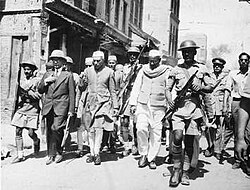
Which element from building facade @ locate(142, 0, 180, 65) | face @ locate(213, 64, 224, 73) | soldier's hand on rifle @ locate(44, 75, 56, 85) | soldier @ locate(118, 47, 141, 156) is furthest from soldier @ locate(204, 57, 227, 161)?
building facade @ locate(142, 0, 180, 65)

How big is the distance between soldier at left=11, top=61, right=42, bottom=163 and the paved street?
1.46 feet

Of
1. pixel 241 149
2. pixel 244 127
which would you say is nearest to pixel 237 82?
pixel 244 127

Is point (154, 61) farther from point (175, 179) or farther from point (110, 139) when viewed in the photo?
point (110, 139)

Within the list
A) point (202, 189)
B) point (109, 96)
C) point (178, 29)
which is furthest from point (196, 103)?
point (178, 29)

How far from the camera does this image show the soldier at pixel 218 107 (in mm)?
6891

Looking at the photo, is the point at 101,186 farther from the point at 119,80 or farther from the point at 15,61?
the point at 15,61

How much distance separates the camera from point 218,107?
7.03m

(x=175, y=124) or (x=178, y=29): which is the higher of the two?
(x=178, y=29)

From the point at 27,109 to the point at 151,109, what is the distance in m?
2.24

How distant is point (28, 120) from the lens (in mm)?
5711

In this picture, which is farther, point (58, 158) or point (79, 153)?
point (79, 153)

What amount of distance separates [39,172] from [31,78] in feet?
5.79

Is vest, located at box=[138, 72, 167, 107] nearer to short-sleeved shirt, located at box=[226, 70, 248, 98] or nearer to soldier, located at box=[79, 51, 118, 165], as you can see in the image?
soldier, located at box=[79, 51, 118, 165]

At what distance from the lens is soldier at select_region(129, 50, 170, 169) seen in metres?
5.75
